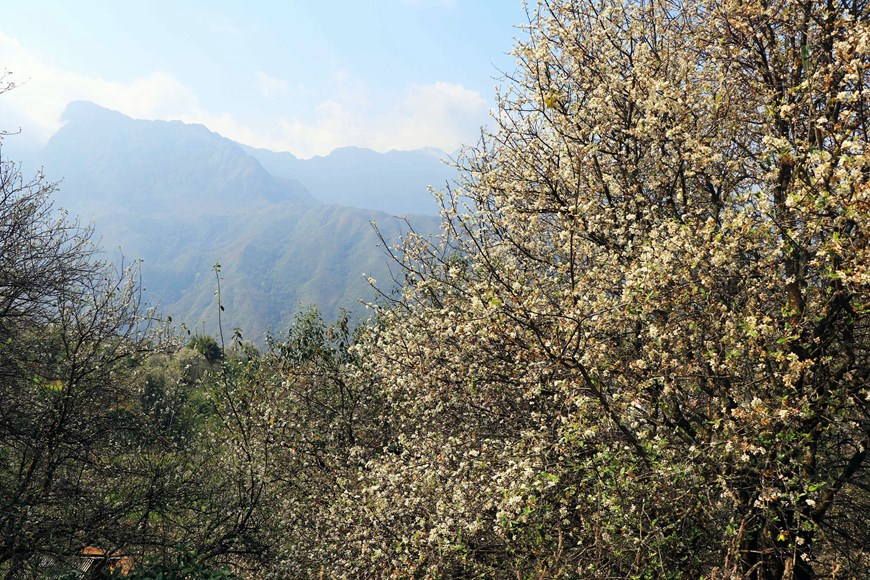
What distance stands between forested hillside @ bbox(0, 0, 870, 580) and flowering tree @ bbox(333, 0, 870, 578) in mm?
59

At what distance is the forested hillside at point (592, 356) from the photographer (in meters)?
6.19

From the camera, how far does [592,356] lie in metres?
7.07

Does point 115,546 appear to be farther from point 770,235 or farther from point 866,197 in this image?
point 866,197

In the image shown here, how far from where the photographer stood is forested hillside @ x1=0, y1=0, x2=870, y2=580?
20.3 ft

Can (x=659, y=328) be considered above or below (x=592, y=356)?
above

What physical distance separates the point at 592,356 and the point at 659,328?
0.87m

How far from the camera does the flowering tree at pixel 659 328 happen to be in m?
6.05

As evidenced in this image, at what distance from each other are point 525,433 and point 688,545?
2325 millimetres

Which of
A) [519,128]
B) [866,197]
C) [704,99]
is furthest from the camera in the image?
[519,128]

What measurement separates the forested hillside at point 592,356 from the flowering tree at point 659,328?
0.19ft

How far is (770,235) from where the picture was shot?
632 cm

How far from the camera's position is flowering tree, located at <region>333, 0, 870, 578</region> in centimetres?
605

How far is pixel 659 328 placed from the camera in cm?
700

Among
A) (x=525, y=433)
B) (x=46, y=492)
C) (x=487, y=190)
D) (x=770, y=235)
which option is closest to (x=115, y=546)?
(x=46, y=492)
